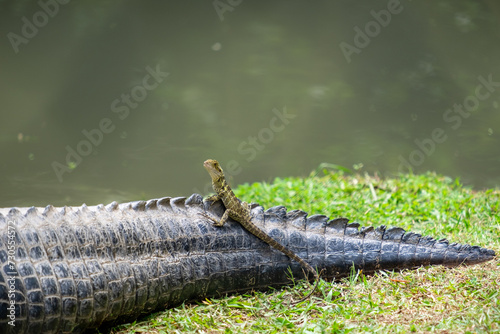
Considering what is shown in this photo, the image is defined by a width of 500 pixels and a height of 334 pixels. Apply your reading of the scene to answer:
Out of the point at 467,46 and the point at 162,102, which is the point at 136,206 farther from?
the point at 467,46

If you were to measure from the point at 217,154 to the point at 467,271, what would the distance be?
205 inches

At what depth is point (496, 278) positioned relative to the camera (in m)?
3.34

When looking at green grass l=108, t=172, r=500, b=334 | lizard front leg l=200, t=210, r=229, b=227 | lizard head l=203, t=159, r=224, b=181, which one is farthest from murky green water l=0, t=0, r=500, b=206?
green grass l=108, t=172, r=500, b=334

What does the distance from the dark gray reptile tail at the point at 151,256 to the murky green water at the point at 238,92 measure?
3.95 m

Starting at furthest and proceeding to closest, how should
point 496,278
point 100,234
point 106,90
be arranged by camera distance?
point 106,90 < point 496,278 < point 100,234

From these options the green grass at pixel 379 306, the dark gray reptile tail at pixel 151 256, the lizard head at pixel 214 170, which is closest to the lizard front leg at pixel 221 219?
the dark gray reptile tail at pixel 151 256

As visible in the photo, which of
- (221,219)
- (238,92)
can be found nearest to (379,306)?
(221,219)

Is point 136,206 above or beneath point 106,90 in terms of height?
beneath

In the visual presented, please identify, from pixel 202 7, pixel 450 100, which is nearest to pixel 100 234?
pixel 202 7

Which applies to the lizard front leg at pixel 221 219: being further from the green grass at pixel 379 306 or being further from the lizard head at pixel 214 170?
the green grass at pixel 379 306

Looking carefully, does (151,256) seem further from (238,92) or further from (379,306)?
(238,92)

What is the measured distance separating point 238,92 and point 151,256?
5.91 m

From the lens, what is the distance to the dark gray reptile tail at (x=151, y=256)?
111 inches

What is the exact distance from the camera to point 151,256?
3.24 m
